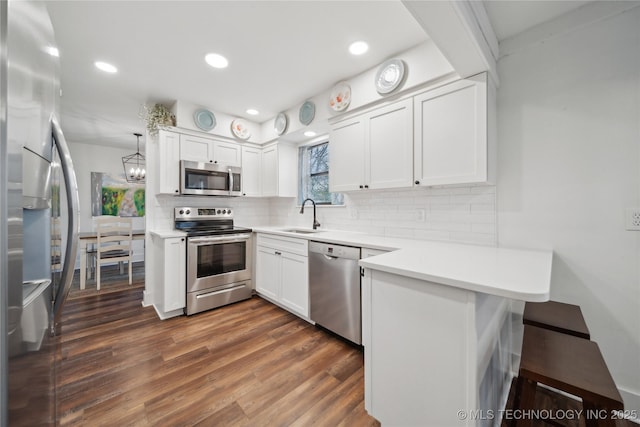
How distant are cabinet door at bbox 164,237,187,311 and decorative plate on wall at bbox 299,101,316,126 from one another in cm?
189

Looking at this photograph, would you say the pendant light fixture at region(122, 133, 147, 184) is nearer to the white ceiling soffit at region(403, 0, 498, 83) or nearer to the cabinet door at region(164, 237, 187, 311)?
the cabinet door at region(164, 237, 187, 311)

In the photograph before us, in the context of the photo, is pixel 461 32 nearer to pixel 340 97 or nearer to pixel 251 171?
pixel 340 97

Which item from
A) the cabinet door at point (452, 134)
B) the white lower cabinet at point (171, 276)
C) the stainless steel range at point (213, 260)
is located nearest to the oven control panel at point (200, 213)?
the stainless steel range at point (213, 260)

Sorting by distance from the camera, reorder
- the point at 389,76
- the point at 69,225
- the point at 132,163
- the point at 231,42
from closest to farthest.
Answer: the point at 69,225, the point at 231,42, the point at 389,76, the point at 132,163

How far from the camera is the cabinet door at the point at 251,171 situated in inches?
142

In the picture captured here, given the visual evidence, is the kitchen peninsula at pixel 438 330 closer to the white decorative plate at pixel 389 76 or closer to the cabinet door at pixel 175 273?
the white decorative plate at pixel 389 76

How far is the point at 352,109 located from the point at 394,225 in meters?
1.20

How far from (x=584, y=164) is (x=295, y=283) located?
2417 millimetres

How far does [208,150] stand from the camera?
3.23 metres

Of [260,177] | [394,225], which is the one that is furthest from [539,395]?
[260,177]

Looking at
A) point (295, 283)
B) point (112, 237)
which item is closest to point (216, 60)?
point (295, 283)

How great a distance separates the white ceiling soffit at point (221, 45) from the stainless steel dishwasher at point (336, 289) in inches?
64.8

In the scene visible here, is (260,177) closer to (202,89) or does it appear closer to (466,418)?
(202,89)

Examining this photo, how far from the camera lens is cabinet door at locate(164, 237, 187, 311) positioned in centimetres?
264
